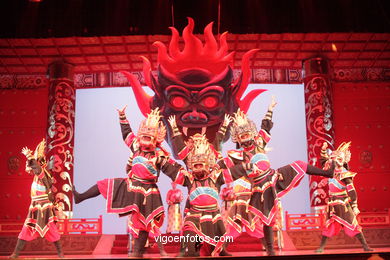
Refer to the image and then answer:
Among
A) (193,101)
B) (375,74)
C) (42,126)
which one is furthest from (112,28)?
(375,74)

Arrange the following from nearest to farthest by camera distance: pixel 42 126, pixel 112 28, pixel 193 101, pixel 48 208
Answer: pixel 48 208 → pixel 193 101 → pixel 112 28 → pixel 42 126

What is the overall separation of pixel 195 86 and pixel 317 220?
7.07 ft

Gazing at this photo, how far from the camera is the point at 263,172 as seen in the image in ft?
15.1

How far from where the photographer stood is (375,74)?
26.7 ft

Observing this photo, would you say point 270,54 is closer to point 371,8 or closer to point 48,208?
point 371,8

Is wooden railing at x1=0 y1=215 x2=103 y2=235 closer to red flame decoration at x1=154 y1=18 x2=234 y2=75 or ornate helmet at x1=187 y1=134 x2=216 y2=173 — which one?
red flame decoration at x1=154 y1=18 x2=234 y2=75

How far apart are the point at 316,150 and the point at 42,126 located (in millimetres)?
4060

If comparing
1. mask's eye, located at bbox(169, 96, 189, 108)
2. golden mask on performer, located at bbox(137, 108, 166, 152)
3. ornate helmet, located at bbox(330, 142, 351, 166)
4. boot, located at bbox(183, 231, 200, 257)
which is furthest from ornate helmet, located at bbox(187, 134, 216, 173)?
mask's eye, located at bbox(169, 96, 189, 108)

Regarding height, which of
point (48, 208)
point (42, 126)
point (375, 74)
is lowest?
point (48, 208)

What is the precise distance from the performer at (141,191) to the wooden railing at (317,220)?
7.56 feet

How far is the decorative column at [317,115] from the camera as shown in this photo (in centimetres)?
722

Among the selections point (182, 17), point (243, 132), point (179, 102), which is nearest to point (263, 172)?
point (243, 132)

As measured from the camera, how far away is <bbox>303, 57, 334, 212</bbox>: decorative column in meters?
7.22

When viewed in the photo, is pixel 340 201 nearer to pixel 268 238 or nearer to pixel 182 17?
pixel 268 238
